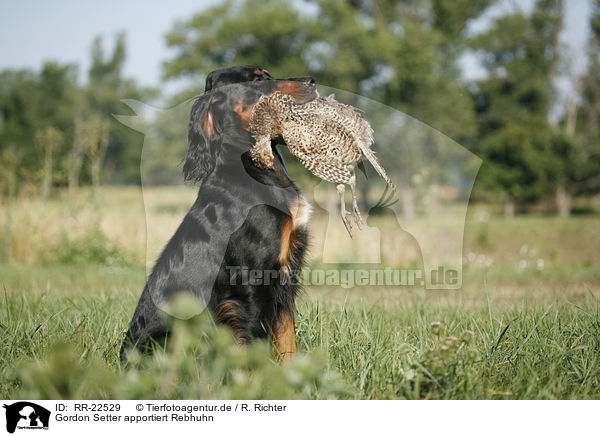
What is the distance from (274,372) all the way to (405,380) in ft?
2.85

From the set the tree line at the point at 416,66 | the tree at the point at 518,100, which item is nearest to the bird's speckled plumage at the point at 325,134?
the tree line at the point at 416,66

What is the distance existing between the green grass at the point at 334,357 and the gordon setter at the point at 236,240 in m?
0.18

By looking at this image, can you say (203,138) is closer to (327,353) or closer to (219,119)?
(219,119)

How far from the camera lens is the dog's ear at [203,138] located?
2516 mm

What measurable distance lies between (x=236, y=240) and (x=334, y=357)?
0.73 metres

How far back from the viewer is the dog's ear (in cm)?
252

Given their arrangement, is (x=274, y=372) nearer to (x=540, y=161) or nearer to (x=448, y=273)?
(x=448, y=273)

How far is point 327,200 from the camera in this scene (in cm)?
557

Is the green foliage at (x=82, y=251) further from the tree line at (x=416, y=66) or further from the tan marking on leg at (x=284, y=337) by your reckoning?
the tree line at (x=416, y=66)

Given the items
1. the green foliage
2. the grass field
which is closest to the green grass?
the grass field

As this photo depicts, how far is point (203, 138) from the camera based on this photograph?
253 centimetres
